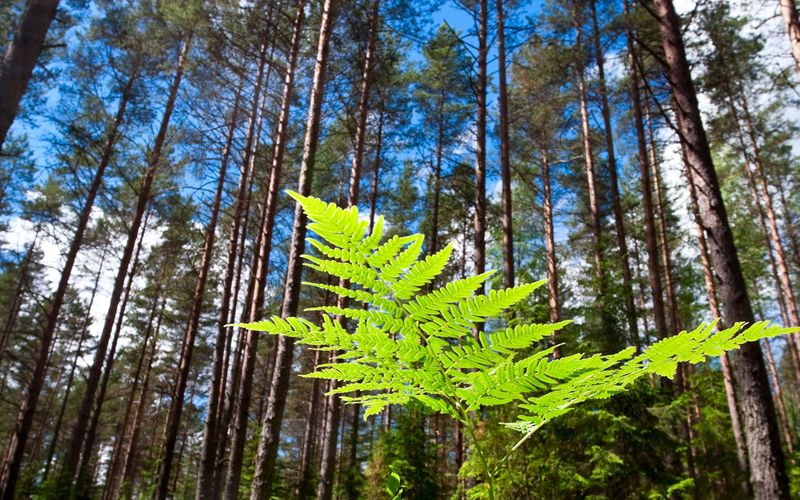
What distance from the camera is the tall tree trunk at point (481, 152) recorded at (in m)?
8.16

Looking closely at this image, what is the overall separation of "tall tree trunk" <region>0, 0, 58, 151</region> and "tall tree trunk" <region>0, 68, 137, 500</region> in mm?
8793

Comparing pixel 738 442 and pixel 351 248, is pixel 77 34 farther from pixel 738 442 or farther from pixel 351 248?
pixel 738 442

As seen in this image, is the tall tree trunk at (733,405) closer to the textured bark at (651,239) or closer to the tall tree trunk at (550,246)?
the textured bark at (651,239)

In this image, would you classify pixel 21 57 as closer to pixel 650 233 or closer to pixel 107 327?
pixel 107 327

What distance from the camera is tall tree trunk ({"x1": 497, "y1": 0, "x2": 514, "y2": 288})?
8594 millimetres

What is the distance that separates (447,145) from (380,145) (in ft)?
9.45

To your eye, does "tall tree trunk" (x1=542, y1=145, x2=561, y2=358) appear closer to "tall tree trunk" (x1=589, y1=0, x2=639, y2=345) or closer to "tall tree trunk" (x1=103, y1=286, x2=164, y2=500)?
"tall tree trunk" (x1=589, y1=0, x2=639, y2=345)

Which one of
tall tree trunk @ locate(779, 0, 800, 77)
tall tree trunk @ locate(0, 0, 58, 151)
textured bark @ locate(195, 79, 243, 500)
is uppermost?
tall tree trunk @ locate(779, 0, 800, 77)

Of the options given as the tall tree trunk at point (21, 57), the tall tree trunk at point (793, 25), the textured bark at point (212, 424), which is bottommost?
the textured bark at point (212, 424)

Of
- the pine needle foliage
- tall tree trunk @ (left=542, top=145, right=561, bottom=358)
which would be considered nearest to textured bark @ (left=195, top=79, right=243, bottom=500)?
tall tree trunk @ (left=542, top=145, right=561, bottom=358)

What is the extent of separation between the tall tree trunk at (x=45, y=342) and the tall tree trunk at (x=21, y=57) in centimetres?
879

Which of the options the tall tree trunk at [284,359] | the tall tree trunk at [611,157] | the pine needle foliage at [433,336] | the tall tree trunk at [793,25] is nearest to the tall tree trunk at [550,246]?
the tall tree trunk at [611,157]

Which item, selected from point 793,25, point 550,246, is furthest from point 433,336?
point 550,246

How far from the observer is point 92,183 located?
1240 cm
